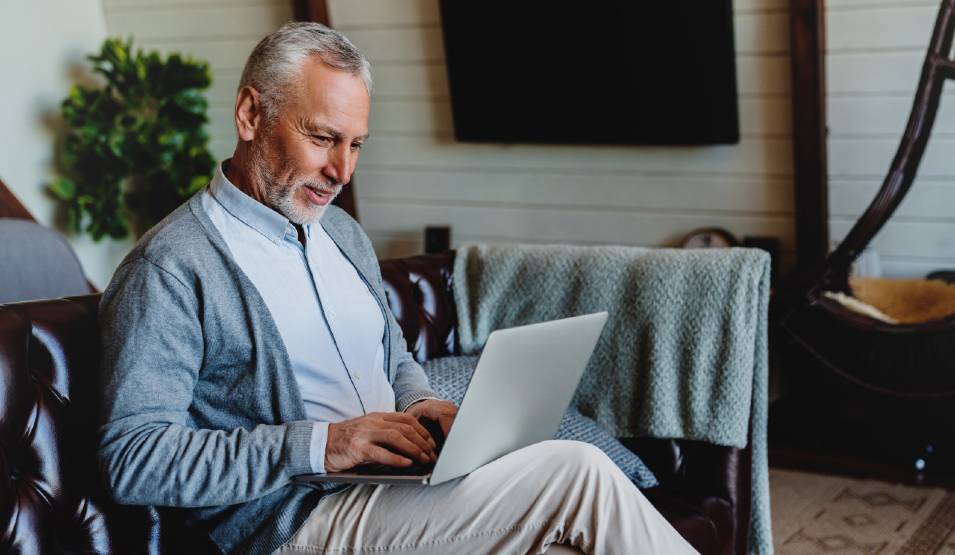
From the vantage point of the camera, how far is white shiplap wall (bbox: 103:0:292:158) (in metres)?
4.05

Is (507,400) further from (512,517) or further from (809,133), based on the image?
(809,133)

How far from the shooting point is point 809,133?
3117mm

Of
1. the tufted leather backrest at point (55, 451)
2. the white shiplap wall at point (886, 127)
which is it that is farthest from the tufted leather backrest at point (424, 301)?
the white shiplap wall at point (886, 127)

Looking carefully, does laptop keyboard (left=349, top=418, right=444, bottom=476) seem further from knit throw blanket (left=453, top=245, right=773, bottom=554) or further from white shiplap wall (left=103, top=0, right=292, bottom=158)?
white shiplap wall (left=103, top=0, right=292, bottom=158)

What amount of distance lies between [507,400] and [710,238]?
2.02 metres

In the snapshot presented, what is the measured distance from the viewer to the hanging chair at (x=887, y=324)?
2752mm

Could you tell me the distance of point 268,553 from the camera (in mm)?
1603

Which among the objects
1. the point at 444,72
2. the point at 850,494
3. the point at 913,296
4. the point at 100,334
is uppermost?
the point at 444,72

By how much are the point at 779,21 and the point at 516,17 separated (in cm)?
83

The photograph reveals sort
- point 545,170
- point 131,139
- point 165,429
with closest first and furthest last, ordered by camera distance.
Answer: point 165,429 → point 545,170 → point 131,139

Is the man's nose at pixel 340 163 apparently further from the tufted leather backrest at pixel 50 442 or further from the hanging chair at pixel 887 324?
the hanging chair at pixel 887 324

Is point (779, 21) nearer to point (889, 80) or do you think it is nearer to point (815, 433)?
point (889, 80)

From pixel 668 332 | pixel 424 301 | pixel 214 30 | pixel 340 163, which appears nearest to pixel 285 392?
pixel 340 163

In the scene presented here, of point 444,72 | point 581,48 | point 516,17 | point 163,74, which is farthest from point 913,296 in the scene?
point 163,74
